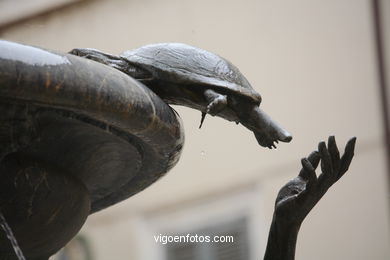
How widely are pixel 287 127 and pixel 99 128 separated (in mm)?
5221

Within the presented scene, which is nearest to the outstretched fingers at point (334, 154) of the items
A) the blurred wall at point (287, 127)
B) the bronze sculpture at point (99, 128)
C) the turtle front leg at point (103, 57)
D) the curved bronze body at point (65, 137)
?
the bronze sculpture at point (99, 128)

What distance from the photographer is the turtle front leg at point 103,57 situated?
8.16 feet

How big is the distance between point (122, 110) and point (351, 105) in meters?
5.46

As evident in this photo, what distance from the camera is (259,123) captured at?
247 cm

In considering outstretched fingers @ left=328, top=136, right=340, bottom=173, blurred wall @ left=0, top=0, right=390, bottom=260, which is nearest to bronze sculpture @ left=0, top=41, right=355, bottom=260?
outstretched fingers @ left=328, top=136, right=340, bottom=173

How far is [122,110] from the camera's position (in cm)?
229

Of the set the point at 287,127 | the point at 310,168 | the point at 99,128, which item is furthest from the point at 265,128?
the point at 287,127

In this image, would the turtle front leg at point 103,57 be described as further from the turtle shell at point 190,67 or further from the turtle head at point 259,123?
the turtle head at point 259,123

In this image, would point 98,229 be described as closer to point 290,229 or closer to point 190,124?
point 190,124

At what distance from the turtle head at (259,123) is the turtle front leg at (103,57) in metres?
0.26

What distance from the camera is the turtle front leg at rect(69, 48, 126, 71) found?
2.49 meters

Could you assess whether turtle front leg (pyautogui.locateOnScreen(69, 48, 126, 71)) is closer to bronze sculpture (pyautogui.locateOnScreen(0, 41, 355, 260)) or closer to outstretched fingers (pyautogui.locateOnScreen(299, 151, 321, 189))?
bronze sculpture (pyautogui.locateOnScreen(0, 41, 355, 260))

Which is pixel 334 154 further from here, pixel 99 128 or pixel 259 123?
pixel 99 128

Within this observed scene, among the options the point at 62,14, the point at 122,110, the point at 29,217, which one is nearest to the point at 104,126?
the point at 122,110
